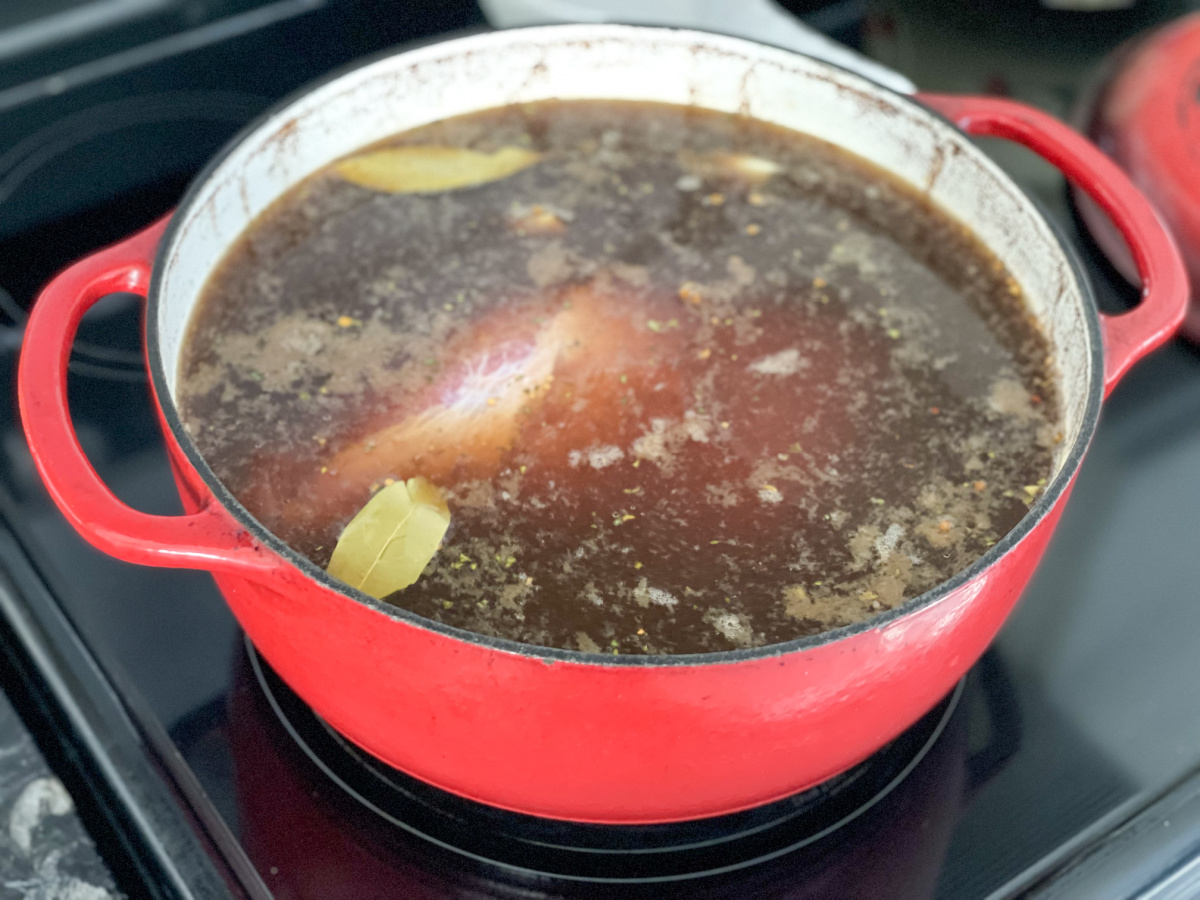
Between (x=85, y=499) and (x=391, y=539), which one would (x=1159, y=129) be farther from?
(x=85, y=499)

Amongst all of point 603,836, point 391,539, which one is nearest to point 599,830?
point 603,836

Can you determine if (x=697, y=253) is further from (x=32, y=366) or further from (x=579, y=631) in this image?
(x=32, y=366)

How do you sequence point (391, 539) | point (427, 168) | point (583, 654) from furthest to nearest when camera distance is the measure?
point (427, 168) < point (391, 539) < point (583, 654)

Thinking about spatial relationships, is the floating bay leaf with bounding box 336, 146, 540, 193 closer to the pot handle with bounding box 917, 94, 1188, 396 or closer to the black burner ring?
the pot handle with bounding box 917, 94, 1188, 396

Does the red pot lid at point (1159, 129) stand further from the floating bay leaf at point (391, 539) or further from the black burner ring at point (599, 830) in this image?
the floating bay leaf at point (391, 539)

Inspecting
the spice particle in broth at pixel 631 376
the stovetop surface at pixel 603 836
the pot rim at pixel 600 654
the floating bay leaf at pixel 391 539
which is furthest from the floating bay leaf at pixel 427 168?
the floating bay leaf at pixel 391 539

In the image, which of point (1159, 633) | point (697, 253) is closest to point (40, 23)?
point (697, 253)

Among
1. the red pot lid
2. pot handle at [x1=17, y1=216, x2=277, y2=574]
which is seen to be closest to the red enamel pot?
pot handle at [x1=17, y1=216, x2=277, y2=574]
